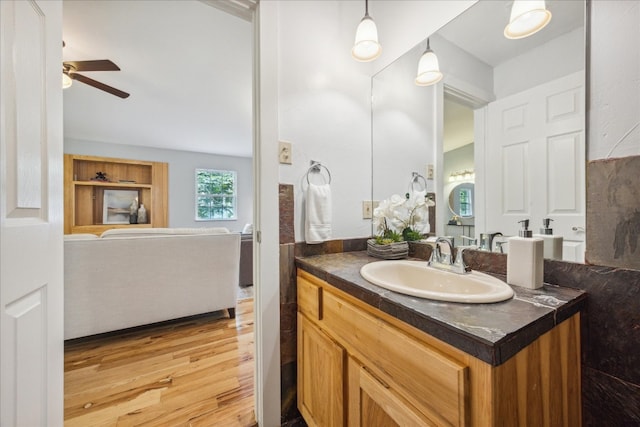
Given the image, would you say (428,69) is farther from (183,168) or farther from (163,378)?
(183,168)

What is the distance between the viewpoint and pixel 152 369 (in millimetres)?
1683

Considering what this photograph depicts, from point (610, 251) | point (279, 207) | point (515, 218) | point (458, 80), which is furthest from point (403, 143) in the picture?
point (610, 251)

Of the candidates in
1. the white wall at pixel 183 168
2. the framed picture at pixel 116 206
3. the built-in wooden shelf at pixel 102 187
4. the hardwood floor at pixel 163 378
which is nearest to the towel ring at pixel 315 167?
the hardwood floor at pixel 163 378

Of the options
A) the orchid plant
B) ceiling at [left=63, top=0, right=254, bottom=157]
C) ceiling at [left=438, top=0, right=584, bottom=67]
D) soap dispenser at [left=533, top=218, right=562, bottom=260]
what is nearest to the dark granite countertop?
soap dispenser at [left=533, top=218, right=562, bottom=260]

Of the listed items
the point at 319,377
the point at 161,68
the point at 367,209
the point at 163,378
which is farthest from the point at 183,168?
the point at 319,377

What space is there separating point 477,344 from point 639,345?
21.7 inches

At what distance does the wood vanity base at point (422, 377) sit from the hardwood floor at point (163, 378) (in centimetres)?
70

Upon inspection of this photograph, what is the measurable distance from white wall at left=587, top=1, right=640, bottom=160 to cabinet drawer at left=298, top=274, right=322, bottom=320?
1015 mm

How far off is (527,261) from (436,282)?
12.0 inches

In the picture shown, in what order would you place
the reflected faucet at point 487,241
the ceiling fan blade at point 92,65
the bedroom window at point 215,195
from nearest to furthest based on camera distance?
the reflected faucet at point 487,241
the ceiling fan blade at point 92,65
the bedroom window at point 215,195

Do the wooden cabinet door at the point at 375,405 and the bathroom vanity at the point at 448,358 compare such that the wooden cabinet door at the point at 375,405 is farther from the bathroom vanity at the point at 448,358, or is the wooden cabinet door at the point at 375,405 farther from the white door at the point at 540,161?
the white door at the point at 540,161

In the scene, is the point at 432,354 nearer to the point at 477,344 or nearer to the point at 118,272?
the point at 477,344

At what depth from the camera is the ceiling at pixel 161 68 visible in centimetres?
180

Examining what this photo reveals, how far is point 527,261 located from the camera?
30.1 inches
